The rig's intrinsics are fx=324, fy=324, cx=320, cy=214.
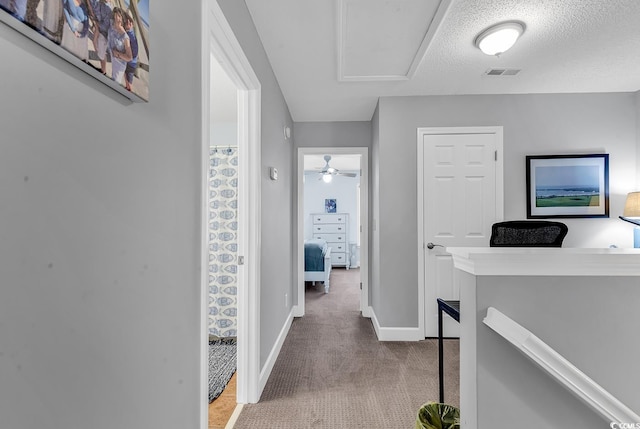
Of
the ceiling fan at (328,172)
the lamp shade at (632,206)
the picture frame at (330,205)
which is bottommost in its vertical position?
the lamp shade at (632,206)

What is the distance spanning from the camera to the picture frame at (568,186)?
318 centimetres

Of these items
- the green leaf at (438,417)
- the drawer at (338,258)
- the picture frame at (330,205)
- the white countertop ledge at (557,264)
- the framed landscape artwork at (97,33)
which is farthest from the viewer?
the picture frame at (330,205)

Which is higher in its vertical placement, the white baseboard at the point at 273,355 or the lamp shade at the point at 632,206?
the lamp shade at the point at 632,206

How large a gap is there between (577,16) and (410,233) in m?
2.06

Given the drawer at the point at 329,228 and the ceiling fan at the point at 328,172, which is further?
the drawer at the point at 329,228

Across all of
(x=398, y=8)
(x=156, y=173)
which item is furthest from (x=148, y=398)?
(x=398, y=8)

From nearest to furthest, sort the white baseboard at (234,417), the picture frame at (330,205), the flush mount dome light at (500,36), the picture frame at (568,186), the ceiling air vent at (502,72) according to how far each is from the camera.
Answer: the white baseboard at (234,417) < the flush mount dome light at (500,36) < the ceiling air vent at (502,72) < the picture frame at (568,186) < the picture frame at (330,205)

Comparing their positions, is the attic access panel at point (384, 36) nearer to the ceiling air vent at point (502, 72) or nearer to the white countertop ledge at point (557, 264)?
the ceiling air vent at point (502, 72)

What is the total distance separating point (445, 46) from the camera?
7.80ft

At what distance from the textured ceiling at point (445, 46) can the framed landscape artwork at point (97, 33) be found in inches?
55.4

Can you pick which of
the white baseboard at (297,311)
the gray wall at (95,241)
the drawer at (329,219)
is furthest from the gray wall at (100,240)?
the drawer at (329,219)

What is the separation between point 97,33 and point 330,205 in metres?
7.78

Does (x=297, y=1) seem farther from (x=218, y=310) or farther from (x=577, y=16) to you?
(x=218, y=310)

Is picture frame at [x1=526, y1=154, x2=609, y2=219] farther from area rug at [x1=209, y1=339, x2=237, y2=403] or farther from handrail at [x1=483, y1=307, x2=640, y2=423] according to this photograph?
area rug at [x1=209, y1=339, x2=237, y2=403]
